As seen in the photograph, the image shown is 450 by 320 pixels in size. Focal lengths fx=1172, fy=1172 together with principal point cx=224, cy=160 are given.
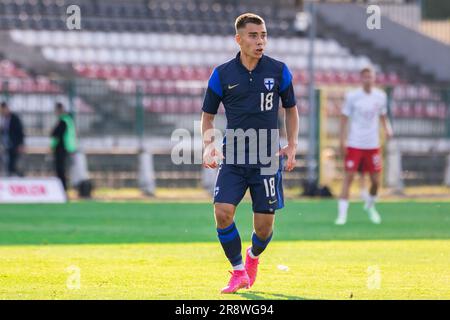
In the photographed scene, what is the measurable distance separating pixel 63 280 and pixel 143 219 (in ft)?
30.4

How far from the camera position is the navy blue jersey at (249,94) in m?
10.7

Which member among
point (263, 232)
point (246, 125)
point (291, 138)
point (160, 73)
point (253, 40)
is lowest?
point (263, 232)

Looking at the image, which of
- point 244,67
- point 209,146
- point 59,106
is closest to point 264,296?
point 209,146

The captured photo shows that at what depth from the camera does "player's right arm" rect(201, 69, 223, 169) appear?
1067 centimetres

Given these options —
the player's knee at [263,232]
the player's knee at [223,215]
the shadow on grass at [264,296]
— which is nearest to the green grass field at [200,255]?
the shadow on grass at [264,296]

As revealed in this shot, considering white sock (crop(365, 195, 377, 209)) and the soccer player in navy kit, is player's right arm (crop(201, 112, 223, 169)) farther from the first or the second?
white sock (crop(365, 195, 377, 209))

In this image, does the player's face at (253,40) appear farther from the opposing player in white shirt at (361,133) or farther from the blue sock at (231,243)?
the opposing player in white shirt at (361,133)

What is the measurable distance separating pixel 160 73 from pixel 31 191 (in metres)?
10.8

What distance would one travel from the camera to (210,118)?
11.0 metres

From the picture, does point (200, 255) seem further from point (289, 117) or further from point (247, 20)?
point (247, 20)

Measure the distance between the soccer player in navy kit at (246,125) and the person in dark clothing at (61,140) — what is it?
16.8 metres

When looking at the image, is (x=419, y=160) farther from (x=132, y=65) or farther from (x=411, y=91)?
(x=132, y=65)

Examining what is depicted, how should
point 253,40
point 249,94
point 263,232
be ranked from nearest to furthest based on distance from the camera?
1. point 253,40
2. point 249,94
3. point 263,232

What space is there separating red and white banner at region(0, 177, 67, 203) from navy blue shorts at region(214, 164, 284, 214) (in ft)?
49.5
